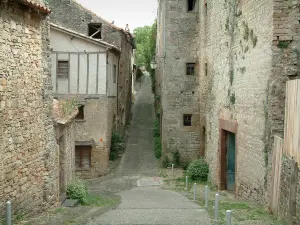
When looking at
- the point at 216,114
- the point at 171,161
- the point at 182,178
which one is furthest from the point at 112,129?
the point at 216,114

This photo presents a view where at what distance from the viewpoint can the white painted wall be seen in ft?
65.3

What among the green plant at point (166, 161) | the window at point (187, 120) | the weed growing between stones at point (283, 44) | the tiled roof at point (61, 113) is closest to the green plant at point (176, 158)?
the green plant at point (166, 161)

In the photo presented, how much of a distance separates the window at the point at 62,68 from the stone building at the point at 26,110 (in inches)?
372

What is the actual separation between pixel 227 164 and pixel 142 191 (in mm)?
3720

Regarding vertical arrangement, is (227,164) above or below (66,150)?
below

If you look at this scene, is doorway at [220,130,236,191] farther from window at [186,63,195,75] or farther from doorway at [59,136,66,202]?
window at [186,63,195,75]

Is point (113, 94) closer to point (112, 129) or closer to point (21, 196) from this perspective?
point (112, 129)

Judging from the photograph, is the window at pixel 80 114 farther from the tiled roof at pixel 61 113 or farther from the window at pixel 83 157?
the tiled roof at pixel 61 113

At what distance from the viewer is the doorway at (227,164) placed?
15695mm

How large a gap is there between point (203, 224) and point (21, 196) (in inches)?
155

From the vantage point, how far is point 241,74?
13.3 m

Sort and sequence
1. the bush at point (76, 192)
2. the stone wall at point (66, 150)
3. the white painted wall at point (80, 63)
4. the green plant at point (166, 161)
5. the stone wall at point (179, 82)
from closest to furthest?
1. the bush at point (76, 192)
2. the stone wall at point (66, 150)
3. the white painted wall at point (80, 63)
4. the stone wall at point (179, 82)
5. the green plant at point (166, 161)

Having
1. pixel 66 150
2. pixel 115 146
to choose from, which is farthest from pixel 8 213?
pixel 115 146

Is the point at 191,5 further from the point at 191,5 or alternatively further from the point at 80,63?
the point at 80,63
